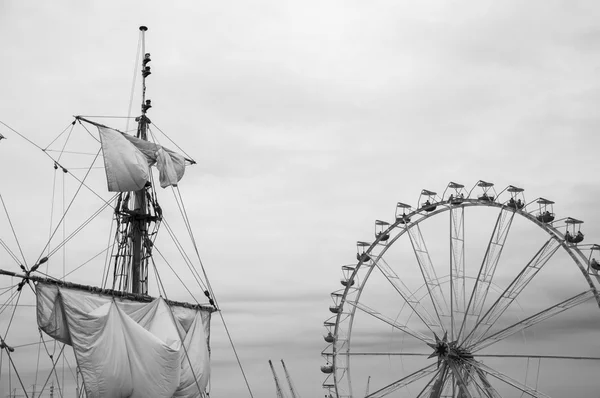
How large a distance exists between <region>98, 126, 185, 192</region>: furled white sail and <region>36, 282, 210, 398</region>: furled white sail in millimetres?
6769

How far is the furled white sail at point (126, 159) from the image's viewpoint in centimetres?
3719

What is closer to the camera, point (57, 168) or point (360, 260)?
point (57, 168)

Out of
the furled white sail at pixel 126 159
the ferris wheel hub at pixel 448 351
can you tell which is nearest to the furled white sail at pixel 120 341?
the furled white sail at pixel 126 159

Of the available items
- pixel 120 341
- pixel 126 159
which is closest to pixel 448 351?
pixel 120 341

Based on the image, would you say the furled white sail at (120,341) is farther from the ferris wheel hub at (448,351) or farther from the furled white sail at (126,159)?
the ferris wheel hub at (448,351)

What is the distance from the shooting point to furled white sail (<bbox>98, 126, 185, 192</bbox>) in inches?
1464

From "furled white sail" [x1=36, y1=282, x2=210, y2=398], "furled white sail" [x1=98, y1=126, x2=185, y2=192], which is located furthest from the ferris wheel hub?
"furled white sail" [x1=98, y1=126, x2=185, y2=192]

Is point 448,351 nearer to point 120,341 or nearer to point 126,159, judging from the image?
point 120,341

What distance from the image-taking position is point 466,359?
32.2 meters

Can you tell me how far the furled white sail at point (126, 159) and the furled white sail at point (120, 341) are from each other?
677 centimetres

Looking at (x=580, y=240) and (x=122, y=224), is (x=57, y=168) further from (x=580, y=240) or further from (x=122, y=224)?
(x=580, y=240)

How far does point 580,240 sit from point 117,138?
83.2 ft

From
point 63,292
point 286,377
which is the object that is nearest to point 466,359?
point 63,292

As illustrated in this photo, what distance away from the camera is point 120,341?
33156 mm
